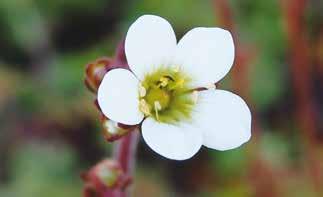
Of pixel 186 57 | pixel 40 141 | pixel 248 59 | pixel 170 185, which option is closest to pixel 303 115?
pixel 248 59

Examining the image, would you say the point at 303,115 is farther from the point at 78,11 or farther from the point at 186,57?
the point at 186,57

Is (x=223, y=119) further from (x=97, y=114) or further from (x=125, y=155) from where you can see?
(x=97, y=114)

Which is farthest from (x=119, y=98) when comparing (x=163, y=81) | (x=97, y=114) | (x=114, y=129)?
(x=97, y=114)

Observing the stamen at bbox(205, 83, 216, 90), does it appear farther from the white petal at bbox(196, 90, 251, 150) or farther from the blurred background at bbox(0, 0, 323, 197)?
the blurred background at bbox(0, 0, 323, 197)

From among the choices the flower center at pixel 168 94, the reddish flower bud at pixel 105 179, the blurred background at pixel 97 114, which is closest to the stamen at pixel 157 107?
the flower center at pixel 168 94

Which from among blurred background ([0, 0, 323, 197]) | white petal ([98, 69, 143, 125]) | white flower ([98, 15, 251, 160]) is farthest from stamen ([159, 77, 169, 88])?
blurred background ([0, 0, 323, 197])

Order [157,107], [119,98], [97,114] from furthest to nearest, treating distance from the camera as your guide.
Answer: [97,114] < [157,107] < [119,98]
